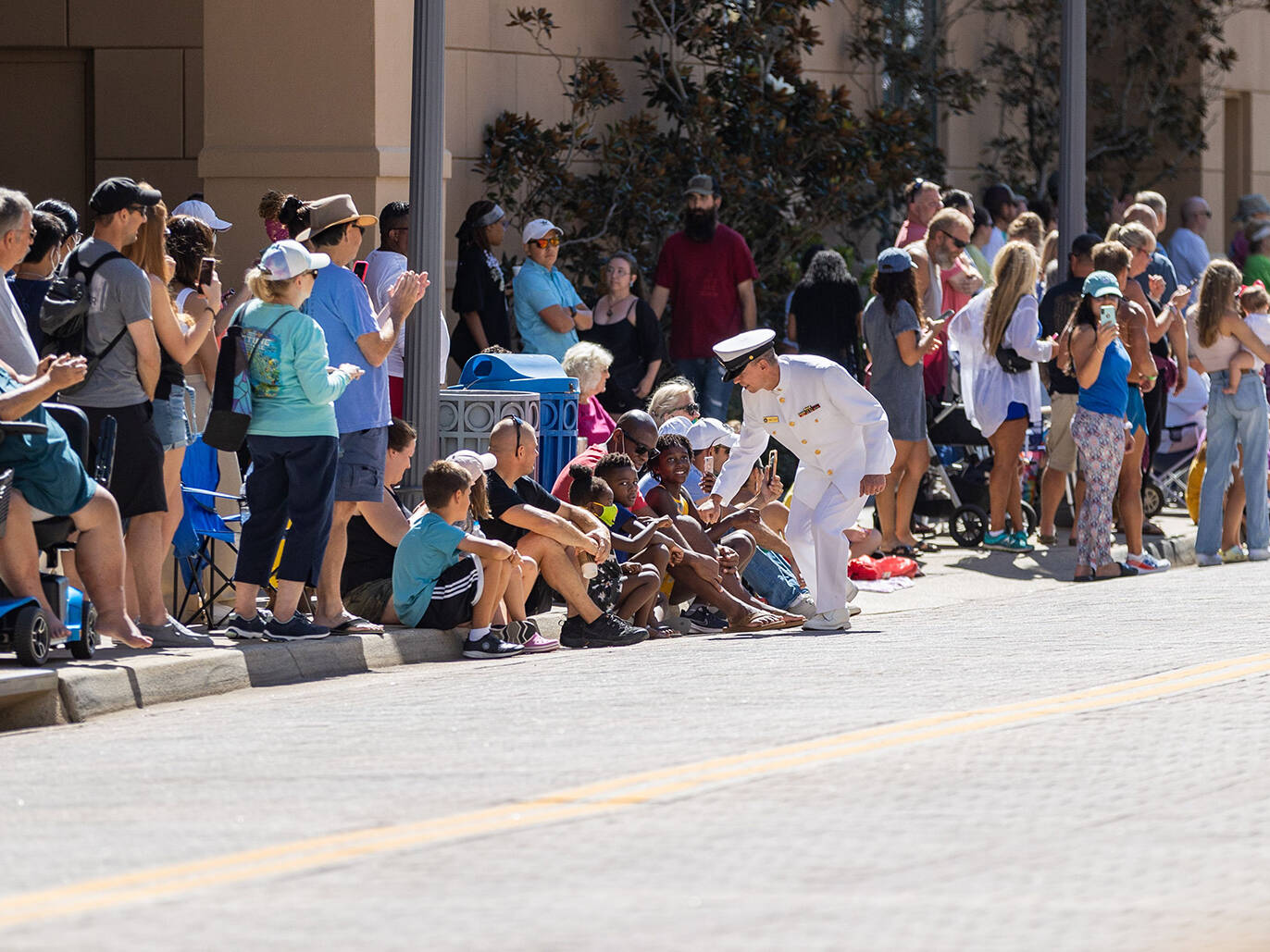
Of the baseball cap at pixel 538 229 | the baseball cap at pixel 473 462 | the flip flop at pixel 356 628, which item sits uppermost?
the baseball cap at pixel 538 229

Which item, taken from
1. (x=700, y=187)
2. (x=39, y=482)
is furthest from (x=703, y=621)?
(x=700, y=187)

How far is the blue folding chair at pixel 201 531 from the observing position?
11.3 meters

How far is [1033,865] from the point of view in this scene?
244 inches

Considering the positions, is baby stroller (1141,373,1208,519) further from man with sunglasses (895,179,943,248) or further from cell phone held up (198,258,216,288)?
cell phone held up (198,258,216,288)

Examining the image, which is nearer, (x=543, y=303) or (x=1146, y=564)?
(x=543, y=303)

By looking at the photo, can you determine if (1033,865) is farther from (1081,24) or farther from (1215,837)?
(1081,24)

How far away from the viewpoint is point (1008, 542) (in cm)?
1580

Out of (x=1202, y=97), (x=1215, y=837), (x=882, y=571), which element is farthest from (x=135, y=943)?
(x=1202, y=97)

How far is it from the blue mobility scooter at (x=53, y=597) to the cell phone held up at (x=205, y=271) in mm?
1299

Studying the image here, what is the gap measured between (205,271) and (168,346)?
2.80 feet

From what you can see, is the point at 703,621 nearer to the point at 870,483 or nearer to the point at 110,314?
the point at 870,483

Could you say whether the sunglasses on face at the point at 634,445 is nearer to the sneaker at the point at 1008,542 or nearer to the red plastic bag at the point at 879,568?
the red plastic bag at the point at 879,568

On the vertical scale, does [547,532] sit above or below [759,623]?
above

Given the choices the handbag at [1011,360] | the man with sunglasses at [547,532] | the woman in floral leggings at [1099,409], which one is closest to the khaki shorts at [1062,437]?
the handbag at [1011,360]
